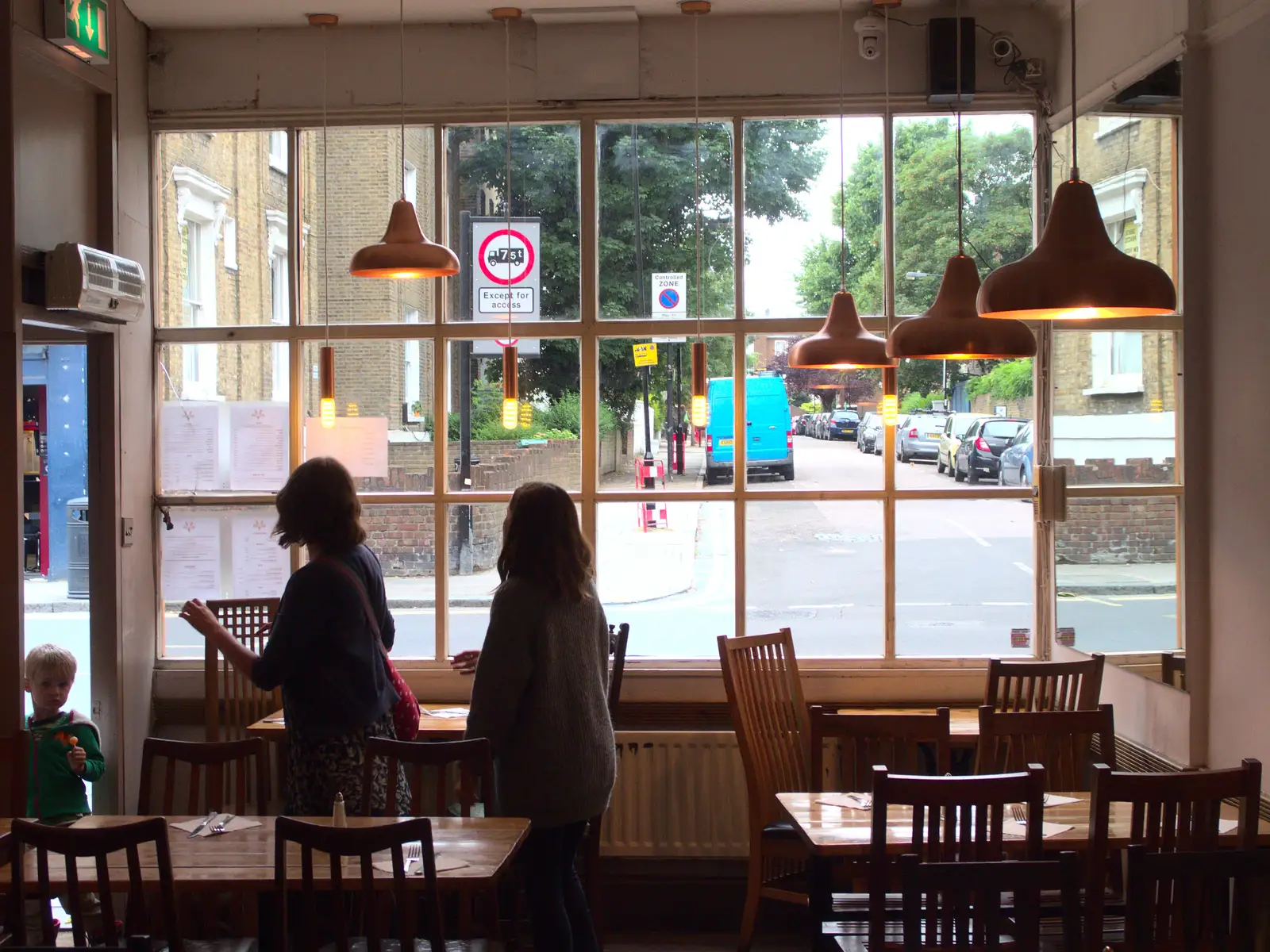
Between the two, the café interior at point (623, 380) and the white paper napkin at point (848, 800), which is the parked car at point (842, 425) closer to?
the café interior at point (623, 380)

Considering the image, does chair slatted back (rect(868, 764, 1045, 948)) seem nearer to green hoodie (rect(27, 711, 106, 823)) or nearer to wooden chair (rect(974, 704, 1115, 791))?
wooden chair (rect(974, 704, 1115, 791))

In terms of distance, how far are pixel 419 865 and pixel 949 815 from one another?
4.03 ft

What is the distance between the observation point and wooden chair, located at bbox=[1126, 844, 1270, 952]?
7.63 feet

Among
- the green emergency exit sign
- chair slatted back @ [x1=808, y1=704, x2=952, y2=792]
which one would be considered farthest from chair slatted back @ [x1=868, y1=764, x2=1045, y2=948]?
the green emergency exit sign

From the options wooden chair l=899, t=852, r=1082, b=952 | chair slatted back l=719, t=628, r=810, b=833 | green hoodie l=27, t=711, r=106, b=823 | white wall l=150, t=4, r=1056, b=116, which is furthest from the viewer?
white wall l=150, t=4, r=1056, b=116

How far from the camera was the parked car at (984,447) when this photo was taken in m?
4.96

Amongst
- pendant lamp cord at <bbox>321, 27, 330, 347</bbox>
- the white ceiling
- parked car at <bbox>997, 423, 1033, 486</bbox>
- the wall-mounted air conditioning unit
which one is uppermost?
the white ceiling

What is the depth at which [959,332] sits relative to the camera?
316 centimetres

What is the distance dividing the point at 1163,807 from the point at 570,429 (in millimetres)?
2856

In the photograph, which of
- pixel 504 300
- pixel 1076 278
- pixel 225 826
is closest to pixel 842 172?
pixel 504 300

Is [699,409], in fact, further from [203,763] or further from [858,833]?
[203,763]

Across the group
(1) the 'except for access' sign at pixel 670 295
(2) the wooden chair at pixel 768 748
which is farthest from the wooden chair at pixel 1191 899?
(1) the 'except for access' sign at pixel 670 295

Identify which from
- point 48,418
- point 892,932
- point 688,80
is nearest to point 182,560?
point 48,418

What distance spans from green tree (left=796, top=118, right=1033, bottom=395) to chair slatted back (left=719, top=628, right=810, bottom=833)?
1.31 metres
